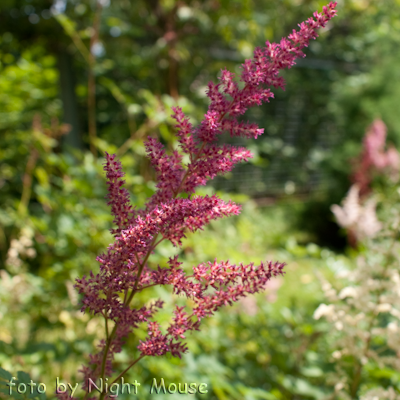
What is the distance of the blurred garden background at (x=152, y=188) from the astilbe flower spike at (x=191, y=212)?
0.64m

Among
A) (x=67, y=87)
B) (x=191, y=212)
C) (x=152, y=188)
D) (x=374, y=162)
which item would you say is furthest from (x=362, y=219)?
(x=67, y=87)

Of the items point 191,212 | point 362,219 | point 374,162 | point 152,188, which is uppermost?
point 374,162

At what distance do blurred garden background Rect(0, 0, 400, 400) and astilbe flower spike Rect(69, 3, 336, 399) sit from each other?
2.09 ft

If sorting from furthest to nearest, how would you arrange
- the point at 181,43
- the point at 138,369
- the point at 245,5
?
the point at 181,43, the point at 245,5, the point at 138,369

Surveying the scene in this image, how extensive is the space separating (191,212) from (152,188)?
3.96 feet

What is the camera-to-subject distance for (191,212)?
0.59 meters

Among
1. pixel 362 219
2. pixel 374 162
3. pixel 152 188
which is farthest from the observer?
pixel 374 162

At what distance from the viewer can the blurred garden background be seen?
155cm

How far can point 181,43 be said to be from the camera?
12.2 ft

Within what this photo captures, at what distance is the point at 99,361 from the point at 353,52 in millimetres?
8774

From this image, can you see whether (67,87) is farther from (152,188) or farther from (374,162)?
(374,162)

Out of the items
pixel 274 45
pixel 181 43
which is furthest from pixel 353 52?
pixel 274 45

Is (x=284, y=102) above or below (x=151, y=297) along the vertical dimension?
above

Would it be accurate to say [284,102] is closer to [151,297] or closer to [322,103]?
[322,103]
